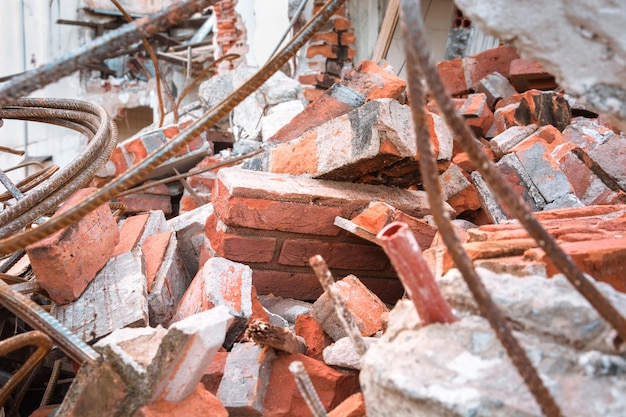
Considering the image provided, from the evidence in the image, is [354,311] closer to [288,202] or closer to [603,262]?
[288,202]

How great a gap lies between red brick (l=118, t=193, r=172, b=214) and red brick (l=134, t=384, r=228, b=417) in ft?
9.36

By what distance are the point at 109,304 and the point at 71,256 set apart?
218 millimetres

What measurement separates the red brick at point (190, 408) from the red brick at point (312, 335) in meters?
0.54

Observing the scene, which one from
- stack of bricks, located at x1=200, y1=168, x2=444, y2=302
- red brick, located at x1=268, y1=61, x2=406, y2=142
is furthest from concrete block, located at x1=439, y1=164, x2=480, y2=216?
red brick, located at x1=268, y1=61, x2=406, y2=142

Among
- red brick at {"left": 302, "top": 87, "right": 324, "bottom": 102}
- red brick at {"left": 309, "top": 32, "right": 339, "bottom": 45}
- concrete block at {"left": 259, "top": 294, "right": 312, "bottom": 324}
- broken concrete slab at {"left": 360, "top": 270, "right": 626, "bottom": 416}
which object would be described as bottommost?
concrete block at {"left": 259, "top": 294, "right": 312, "bottom": 324}

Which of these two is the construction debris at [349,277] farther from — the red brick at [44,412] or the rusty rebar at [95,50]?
the rusty rebar at [95,50]

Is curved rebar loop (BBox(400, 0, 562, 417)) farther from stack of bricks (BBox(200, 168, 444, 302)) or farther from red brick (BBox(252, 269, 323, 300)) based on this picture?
red brick (BBox(252, 269, 323, 300))

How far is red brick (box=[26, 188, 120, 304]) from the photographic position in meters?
1.83

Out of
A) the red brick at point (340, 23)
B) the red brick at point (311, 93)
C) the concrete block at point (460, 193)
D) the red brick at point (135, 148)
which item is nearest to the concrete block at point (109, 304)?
the concrete block at point (460, 193)

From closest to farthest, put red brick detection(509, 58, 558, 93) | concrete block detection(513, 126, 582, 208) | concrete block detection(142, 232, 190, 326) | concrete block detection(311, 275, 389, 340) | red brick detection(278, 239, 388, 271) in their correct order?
concrete block detection(311, 275, 389, 340), concrete block detection(142, 232, 190, 326), red brick detection(278, 239, 388, 271), concrete block detection(513, 126, 582, 208), red brick detection(509, 58, 558, 93)

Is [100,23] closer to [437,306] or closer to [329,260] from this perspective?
[329,260]

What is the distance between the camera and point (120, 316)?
1.82 meters

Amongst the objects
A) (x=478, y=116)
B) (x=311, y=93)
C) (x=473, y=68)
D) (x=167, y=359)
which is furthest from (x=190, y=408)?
(x=311, y=93)

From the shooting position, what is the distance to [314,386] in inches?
65.5
